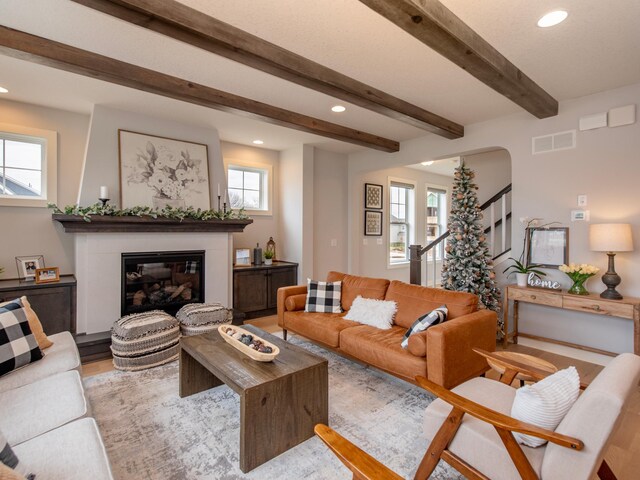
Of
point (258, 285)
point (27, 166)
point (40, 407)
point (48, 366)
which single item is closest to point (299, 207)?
point (258, 285)

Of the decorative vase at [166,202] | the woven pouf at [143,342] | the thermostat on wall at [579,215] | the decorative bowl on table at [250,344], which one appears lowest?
the woven pouf at [143,342]

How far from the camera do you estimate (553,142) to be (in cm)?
371

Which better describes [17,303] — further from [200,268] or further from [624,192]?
[624,192]

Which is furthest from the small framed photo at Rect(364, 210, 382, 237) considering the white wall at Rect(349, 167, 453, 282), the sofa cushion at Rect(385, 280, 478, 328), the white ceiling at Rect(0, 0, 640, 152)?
the sofa cushion at Rect(385, 280, 478, 328)

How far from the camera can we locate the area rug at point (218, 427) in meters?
1.90

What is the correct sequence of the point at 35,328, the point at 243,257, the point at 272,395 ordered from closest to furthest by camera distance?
the point at 272,395
the point at 35,328
the point at 243,257

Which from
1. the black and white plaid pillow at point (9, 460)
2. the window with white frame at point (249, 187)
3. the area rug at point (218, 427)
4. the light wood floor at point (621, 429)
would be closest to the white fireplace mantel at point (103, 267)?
the light wood floor at point (621, 429)

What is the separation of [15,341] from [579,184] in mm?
4987

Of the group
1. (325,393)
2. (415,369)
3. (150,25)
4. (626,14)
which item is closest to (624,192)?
(626,14)

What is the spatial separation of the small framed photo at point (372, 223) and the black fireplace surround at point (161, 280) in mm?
3136

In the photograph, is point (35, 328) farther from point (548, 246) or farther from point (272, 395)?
point (548, 246)

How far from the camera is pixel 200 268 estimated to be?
177 inches

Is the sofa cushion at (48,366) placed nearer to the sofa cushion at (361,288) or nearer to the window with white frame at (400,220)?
the sofa cushion at (361,288)

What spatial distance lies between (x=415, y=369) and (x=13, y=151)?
15.6 feet
